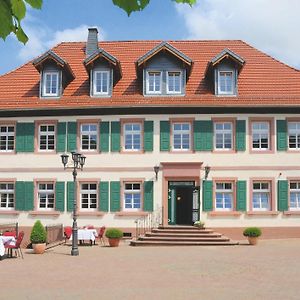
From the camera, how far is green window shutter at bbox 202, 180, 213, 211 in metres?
23.4

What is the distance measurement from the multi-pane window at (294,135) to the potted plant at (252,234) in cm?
477

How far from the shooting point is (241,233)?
23250 millimetres

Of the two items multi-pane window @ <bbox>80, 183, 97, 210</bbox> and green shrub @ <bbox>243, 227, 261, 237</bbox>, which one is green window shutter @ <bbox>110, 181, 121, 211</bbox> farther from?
green shrub @ <bbox>243, 227, 261, 237</bbox>

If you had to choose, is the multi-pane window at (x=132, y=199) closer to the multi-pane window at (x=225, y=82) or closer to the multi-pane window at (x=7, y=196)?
the multi-pane window at (x=7, y=196)

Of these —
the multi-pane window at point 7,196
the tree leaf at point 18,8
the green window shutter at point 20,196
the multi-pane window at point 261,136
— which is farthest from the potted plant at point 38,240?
the tree leaf at point 18,8

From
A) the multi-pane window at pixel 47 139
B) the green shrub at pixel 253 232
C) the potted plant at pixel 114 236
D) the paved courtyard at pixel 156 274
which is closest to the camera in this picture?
the paved courtyard at pixel 156 274

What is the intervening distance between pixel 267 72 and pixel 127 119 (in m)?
7.52


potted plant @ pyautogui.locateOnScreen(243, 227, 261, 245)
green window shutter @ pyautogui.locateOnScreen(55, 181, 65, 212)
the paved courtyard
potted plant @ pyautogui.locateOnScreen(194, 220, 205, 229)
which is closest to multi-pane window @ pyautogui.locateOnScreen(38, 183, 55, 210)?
green window shutter @ pyautogui.locateOnScreen(55, 181, 65, 212)

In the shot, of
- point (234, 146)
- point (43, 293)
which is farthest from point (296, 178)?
point (43, 293)

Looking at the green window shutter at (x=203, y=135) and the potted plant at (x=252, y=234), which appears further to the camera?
the green window shutter at (x=203, y=135)

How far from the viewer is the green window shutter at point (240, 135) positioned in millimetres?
23562

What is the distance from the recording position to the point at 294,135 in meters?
23.7

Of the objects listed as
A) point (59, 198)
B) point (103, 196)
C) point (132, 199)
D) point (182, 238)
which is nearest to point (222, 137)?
point (132, 199)

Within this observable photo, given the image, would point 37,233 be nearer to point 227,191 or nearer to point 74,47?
point 227,191
